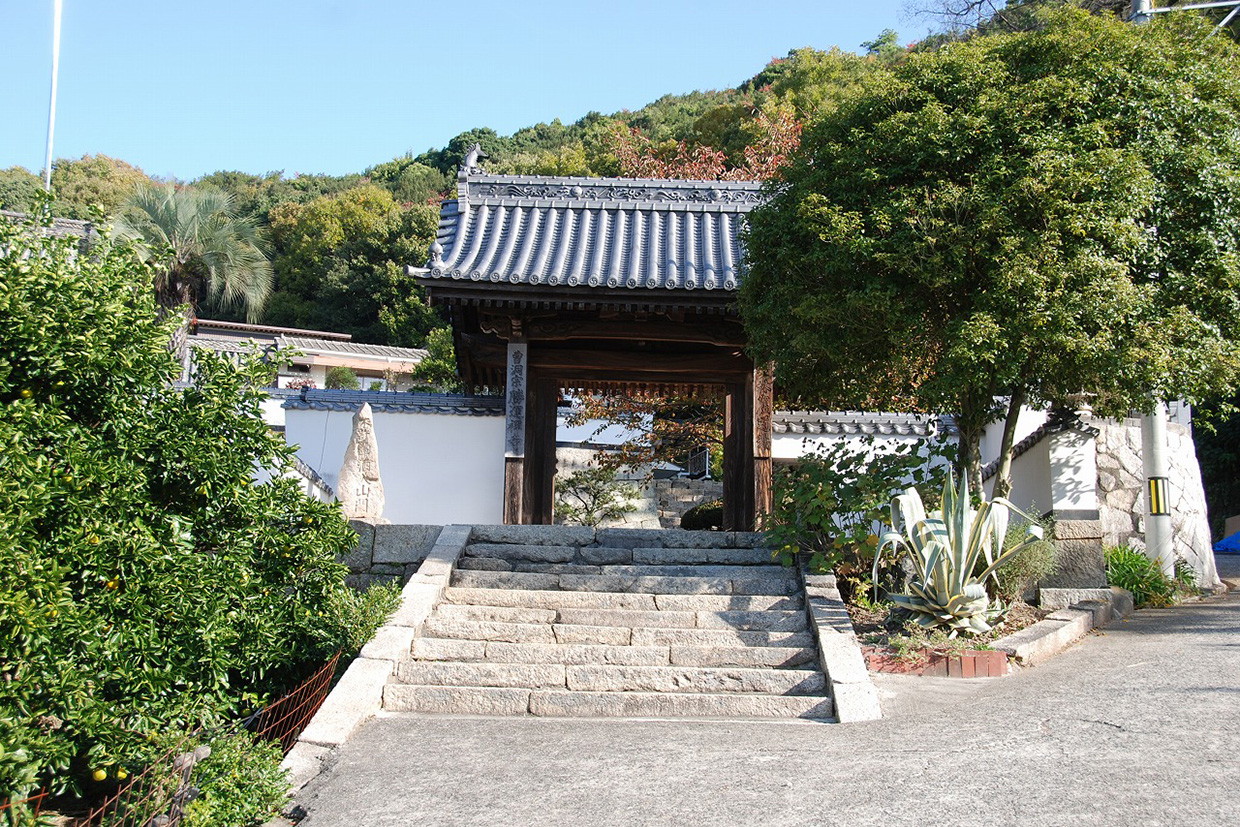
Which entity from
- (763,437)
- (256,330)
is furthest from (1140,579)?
(256,330)

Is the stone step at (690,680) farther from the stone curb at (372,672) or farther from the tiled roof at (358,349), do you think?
the tiled roof at (358,349)

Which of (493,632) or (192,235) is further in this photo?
(192,235)

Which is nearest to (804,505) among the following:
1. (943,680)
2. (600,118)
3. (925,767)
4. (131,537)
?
(943,680)

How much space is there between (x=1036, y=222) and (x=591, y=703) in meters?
4.73

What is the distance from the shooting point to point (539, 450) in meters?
12.1

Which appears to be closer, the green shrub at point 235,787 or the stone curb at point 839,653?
the green shrub at point 235,787

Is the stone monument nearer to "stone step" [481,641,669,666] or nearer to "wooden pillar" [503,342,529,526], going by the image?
"wooden pillar" [503,342,529,526]

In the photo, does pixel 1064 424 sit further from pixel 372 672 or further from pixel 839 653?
pixel 372 672

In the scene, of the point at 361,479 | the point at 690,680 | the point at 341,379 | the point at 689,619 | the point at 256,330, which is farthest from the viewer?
the point at 256,330

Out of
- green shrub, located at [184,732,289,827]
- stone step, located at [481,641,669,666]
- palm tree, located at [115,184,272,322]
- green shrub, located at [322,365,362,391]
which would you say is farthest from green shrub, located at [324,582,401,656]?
green shrub, located at [322,365,362,391]

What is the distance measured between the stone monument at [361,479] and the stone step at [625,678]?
9.97 ft

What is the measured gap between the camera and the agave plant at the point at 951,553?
24.7 feet

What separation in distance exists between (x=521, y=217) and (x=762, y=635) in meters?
7.04

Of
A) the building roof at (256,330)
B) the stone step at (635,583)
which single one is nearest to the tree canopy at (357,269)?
the building roof at (256,330)
